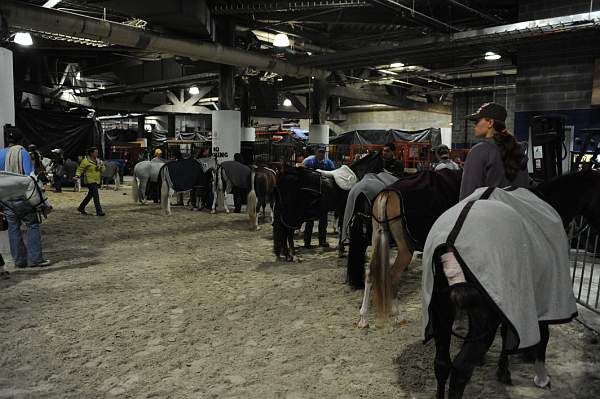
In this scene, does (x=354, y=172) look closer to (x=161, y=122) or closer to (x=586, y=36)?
(x=586, y=36)

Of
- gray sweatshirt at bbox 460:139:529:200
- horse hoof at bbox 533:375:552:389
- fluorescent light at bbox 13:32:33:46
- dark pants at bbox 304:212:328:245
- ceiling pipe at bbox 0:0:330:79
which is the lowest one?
horse hoof at bbox 533:375:552:389

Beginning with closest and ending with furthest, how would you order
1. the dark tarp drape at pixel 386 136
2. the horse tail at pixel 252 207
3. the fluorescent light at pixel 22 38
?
1. the horse tail at pixel 252 207
2. the fluorescent light at pixel 22 38
3. the dark tarp drape at pixel 386 136

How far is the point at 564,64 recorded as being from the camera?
9.01 m

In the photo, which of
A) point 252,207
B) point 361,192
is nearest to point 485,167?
point 361,192

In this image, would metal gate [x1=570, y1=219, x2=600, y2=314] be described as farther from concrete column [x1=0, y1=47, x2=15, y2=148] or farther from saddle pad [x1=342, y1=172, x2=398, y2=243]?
concrete column [x1=0, y1=47, x2=15, y2=148]

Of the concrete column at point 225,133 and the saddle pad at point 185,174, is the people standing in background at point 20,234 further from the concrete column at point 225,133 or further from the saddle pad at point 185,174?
the concrete column at point 225,133

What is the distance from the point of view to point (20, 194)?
5445 mm

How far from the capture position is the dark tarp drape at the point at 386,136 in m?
17.5

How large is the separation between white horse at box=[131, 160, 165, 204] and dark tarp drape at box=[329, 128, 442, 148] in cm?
913

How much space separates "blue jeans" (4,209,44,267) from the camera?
5660 mm

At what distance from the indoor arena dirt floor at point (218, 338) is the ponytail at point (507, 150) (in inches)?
57.6

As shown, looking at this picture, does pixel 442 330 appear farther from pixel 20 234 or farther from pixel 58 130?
pixel 58 130

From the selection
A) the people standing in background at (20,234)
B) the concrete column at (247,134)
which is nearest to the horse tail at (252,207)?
the people standing in background at (20,234)

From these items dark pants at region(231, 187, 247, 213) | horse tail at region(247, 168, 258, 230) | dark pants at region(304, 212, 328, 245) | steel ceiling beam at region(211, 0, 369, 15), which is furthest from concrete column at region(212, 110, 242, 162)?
dark pants at region(304, 212, 328, 245)
